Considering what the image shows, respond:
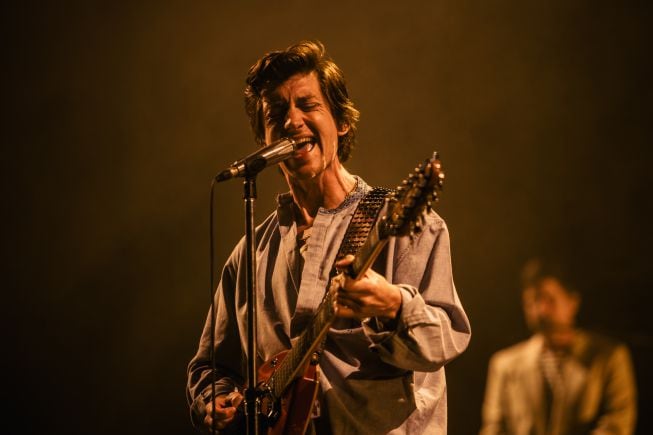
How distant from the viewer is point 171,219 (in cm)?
292

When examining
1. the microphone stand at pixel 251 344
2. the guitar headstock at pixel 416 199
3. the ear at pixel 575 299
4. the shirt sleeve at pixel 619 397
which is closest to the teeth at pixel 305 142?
the microphone stand at pixel 251 344

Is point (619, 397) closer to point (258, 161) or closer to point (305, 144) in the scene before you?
point (305, 144)

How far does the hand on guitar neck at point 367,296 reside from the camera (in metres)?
1.41

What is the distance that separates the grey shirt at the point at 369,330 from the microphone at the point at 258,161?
0.31 m

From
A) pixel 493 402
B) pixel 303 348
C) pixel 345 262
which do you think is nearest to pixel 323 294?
pixel 303 348

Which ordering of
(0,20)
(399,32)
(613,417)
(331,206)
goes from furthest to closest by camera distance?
(0,20) < (399,32) < (613,417) < (331,206)

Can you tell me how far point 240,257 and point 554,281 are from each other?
50.2 inches

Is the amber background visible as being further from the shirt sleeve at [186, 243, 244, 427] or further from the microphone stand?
the microphone stand

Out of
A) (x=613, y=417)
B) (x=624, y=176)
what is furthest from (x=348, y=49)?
(x=613, y=417)

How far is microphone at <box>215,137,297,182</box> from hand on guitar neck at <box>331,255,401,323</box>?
297 millimetres

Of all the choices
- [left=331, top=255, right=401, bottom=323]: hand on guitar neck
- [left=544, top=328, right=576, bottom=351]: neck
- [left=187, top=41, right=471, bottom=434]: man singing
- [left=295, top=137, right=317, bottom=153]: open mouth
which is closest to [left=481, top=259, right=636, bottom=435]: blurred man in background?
[left=544, top=328, right=576, bottom=351]: neck

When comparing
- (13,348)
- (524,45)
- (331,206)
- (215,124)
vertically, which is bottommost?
(13,348)

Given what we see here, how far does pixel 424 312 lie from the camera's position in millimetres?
1456

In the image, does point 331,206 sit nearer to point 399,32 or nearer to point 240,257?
point 240,257
